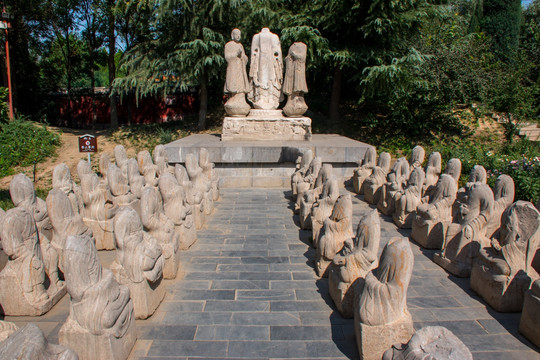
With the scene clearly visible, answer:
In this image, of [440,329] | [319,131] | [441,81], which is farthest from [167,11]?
[440,329]

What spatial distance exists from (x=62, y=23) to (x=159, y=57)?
9453 millimetres

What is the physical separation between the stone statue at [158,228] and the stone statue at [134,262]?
0.70m

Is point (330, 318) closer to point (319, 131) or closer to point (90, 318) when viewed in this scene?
point (90, 318)

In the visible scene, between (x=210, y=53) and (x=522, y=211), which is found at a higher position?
(x=210, y=53)

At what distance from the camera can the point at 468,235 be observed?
188 inches

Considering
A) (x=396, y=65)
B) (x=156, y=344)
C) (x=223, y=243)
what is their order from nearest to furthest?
(x=156, y=344), (x=223, y=243), (x=396, y=65)

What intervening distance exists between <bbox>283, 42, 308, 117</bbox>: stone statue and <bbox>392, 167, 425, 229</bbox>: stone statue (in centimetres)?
512

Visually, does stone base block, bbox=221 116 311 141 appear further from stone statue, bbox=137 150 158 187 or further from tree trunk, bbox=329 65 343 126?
tree trunk, bbox=329 65 343 126

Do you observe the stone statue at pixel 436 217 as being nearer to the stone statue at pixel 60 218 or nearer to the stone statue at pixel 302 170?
the stone statue at pixel 302 170

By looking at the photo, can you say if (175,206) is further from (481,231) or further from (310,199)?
(481,231)

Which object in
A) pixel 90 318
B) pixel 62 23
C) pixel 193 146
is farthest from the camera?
pixel 62 23

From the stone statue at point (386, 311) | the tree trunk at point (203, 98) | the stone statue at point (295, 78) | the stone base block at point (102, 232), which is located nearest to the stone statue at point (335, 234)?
the stone statue at point (386, 311)

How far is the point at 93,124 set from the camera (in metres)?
21.9

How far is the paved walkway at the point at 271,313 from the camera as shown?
3.37 meters
